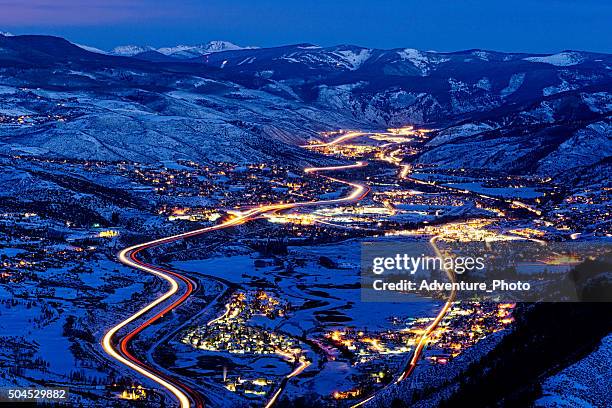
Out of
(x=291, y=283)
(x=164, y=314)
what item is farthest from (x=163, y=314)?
(x=291, y=283)

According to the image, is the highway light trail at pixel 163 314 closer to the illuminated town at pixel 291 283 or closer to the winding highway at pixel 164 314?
the winding highway at pixel 164 314

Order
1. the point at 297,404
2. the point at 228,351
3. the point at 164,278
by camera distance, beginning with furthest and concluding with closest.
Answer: the point at 164,278 → the point at 228,351 → the point at 297,404

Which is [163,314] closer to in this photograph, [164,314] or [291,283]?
[164,314]

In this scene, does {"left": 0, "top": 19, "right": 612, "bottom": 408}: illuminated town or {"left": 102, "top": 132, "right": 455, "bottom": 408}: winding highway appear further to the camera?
{"left": 102, "top": 132, "right": 455, "bottom": 408}: winding highway

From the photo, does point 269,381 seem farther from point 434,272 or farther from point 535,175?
point 535,175

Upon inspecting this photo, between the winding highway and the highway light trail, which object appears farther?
the winding highway

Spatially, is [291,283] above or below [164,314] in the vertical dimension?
above

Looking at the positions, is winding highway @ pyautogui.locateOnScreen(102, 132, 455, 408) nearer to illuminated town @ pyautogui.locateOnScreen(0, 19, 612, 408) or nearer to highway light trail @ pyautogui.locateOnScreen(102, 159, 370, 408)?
highway light trail @ pyautogui.locateOnScreen(102, 159, 370, 408)

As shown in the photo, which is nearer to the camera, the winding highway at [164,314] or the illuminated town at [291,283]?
the illuminated town at [291,283]

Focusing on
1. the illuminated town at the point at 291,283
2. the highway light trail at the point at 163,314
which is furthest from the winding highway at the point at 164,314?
the illuminated town at the point at 291,283

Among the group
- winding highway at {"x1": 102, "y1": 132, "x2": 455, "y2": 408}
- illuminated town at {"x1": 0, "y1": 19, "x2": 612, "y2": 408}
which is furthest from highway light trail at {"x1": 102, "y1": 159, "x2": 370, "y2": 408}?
illuminated town at {"x1": 0, "y1": 19, "x2": 612, "y2": 408}

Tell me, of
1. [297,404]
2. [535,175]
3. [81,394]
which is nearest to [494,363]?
[297,404]
